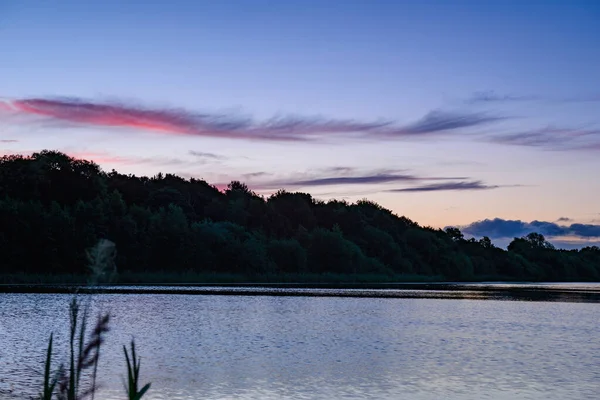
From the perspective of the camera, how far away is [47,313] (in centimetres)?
5078

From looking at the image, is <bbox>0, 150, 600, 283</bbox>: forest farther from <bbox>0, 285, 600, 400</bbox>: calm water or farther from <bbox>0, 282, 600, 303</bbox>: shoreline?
<bbox>0, 285, 600, 400</bbox>: calm water

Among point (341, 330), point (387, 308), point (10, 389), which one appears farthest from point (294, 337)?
point (387, 308)

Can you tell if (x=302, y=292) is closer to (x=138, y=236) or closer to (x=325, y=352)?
(x=138, y=236)

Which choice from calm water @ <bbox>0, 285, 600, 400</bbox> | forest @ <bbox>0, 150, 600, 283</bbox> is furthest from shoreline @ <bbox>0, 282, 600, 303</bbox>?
calm water @ <bbox>0, 285, 600, 400</bbox>

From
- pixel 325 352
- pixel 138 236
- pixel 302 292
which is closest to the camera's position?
pixel 325 352

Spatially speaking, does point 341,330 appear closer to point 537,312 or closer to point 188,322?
point 188,322

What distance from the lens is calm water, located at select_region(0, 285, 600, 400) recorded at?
76.6ft

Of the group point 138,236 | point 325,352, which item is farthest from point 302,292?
point 325,352

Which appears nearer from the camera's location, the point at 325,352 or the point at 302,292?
the point at 325,352

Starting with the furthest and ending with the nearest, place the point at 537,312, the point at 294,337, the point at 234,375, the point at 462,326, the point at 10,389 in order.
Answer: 1. the point at 537,312
2. the point at 462,326
3. the point at 294,337
4. the point at 234,375
5. the point at 10,389

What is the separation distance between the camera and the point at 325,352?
33.8 metres

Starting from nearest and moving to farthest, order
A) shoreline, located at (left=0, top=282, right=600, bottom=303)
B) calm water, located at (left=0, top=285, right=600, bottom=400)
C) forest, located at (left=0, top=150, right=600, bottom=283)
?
calm water, located at (left=0, top=285, right=600, bottom=400)
shoreline, located at (left=0, top=282, right=600, bottom=303)
forest, located at (left=0, top=150, right=600, bottom=283)

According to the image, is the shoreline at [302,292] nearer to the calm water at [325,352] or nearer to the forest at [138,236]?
the forest at [138,236]

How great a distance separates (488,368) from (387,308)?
130 ft
